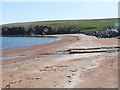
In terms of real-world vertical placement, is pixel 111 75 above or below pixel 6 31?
above

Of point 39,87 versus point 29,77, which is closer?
point 39,87

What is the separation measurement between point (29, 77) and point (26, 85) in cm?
263

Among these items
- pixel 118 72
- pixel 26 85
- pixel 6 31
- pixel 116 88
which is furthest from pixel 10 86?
pixel 6 31

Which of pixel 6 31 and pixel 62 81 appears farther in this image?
pixel 6 31

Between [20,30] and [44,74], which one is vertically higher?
[44,74]

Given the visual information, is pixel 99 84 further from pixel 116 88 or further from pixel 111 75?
pixel 111 75

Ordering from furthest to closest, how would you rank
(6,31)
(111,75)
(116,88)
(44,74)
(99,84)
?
1. (6,31)
2. (44,74)
3. (111,75)
4. (99,84)
5. (116,88)

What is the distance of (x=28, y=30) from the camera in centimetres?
14975

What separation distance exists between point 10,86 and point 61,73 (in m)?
4.82

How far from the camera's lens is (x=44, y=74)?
22.5m

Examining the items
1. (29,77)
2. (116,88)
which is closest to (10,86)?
(29,77)

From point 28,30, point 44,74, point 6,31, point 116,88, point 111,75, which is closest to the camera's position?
point 116,88

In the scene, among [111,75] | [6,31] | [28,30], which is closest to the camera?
[111,75]

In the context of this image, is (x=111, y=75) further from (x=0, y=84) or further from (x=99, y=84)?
(x=0, y=84)
